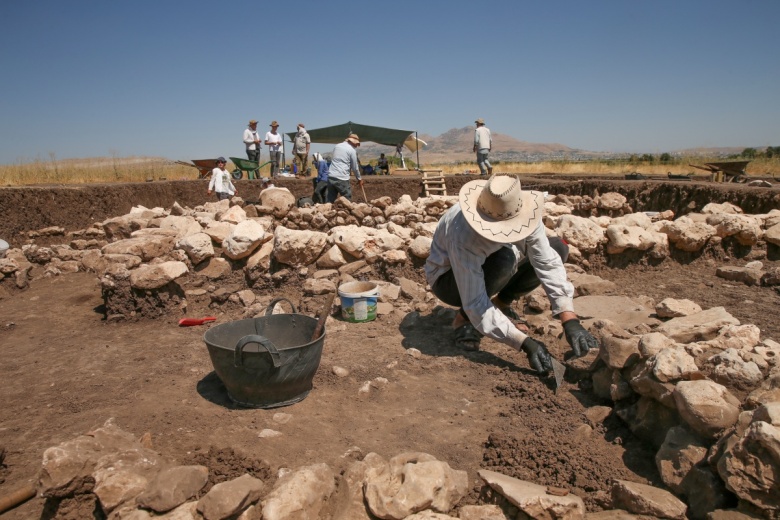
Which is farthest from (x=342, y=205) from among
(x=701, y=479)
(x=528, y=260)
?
(x=701, y=479)

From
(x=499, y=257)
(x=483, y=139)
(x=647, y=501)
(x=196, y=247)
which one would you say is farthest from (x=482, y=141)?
(x=647, y=501)

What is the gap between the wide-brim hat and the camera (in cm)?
324

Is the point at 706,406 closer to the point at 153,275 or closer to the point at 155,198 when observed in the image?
the point at 153,275

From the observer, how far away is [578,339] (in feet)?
11.0

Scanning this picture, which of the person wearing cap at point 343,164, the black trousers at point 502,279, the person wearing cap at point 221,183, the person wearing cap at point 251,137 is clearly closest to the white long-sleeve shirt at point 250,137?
the person wearing cap at point 251,137

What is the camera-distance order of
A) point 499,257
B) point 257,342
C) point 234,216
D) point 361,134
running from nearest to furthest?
point 257,342, point 499,257, point 234,216, point 361,134

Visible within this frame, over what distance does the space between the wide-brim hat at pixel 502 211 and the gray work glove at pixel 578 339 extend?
727 mm

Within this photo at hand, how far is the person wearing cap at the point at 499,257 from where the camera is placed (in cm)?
329

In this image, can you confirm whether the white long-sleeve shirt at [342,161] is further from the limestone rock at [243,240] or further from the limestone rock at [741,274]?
the limestone rock at [741,274]

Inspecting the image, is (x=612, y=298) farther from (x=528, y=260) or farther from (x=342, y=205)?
(x=342, y=205)

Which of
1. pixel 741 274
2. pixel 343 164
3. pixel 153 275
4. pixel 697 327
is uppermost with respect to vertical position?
pixel 343 164

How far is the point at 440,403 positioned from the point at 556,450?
2.75ft

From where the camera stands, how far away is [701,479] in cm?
205

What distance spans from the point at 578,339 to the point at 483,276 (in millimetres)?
757
